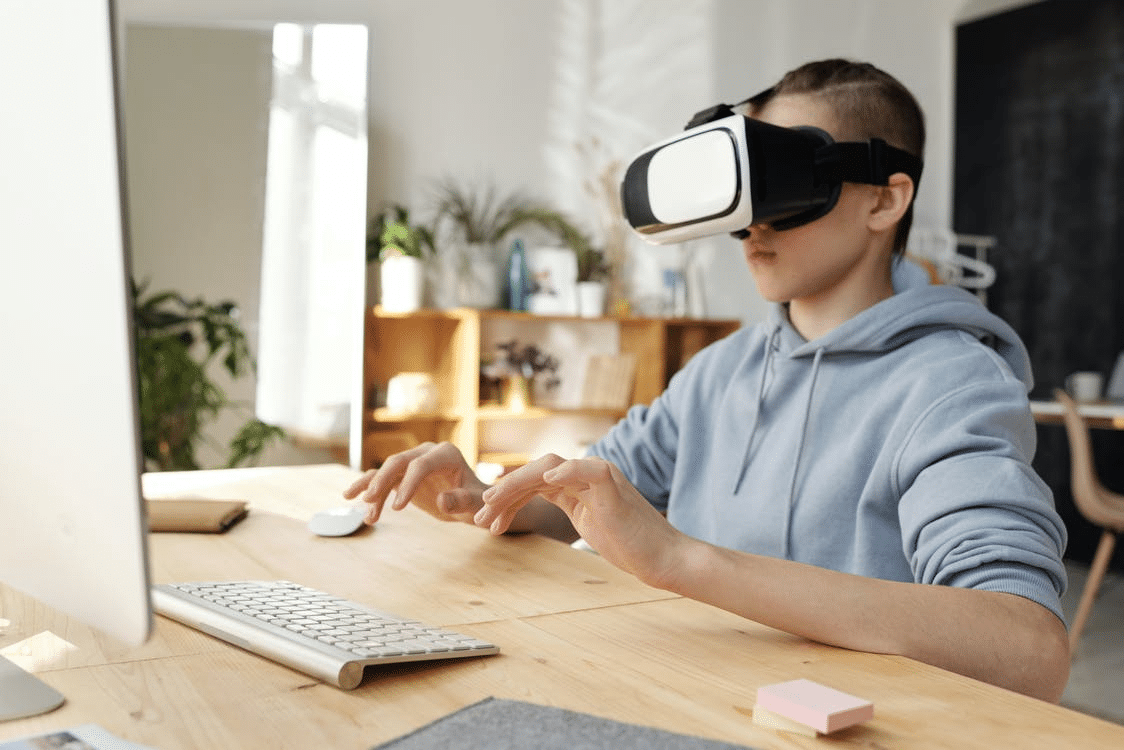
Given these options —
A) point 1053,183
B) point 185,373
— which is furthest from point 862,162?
point 1053,183

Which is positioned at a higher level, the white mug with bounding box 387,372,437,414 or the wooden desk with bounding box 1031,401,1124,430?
the white mug with bounding box 387,372,437,414

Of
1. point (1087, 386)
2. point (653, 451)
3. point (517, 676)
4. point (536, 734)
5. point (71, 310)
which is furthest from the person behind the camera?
point (1087, 386)

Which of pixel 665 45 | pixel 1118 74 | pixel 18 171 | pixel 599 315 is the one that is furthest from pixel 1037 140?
pixel 18 171

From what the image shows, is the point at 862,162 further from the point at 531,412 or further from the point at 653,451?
the point at 531,412

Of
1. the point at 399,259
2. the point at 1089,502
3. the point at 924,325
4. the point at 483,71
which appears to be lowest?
the point at 1089,502

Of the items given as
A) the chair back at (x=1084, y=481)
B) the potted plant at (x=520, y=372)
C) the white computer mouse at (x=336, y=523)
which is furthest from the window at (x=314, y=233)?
the white computer mouse at (x=336, y=523)

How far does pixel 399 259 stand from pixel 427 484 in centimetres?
288

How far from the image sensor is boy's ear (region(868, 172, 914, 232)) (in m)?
1.33

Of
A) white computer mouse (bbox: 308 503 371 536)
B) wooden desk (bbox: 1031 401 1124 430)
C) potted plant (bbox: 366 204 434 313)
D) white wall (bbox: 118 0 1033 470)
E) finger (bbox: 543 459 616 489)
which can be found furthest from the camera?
white wall (bbox: 118 0 1033 470)

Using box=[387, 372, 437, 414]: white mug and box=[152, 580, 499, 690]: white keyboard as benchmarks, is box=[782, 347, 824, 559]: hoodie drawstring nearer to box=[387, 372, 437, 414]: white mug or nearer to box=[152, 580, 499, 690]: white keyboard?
box=[152, 580, 499, 690]: white keyboard

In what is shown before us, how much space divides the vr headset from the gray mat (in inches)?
24.2

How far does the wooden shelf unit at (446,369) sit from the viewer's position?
13.6 ft

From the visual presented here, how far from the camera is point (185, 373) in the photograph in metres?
3.54

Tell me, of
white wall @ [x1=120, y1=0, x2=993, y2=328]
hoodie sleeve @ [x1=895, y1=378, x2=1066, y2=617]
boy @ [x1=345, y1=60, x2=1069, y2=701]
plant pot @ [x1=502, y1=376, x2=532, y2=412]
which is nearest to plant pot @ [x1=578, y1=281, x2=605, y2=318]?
plant pot @ [x1=502, y1=376, x2=532, y2=412]
